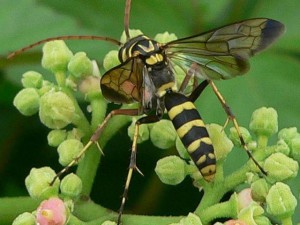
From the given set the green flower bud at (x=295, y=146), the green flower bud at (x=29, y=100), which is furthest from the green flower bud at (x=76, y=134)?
the green flower bud at (x=295, y=146)

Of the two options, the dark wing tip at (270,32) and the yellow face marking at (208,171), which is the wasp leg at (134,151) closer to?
the yellow face marking at (208,171)

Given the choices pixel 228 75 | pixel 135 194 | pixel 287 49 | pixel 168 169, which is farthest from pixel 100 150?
pixel 287 49

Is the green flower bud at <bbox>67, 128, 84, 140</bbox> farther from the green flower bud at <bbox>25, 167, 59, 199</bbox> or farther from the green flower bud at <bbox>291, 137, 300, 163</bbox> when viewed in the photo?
the green flower bud at <bbox>291, 137, 300, 163</bbox>

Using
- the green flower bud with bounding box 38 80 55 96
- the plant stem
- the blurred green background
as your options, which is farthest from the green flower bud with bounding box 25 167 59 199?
the blurred green background

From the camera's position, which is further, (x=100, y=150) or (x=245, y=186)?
(x=245, y=186)

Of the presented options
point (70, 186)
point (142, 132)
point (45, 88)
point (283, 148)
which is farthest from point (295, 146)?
point (45, 88)

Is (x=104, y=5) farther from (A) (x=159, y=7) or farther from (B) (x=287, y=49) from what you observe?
(B) (x=287, y=49)
